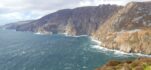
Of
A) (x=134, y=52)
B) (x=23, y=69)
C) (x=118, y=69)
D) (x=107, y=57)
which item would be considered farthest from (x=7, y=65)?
(x=118, y=69)

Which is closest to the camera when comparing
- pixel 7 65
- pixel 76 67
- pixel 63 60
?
pixel 76 67

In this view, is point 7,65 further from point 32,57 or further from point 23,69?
point 32,57

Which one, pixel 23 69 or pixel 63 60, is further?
pixel 63 60

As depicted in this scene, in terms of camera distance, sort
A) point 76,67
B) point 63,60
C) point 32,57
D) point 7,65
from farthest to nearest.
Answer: point 32,57, point 63,60, point 7,65, point 76,67

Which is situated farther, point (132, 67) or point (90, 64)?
point (90, 64)

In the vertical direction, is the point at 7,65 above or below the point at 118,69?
below

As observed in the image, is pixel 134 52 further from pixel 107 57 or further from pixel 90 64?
pixel 90 64

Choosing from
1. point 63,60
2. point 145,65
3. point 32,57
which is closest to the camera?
point 145,65

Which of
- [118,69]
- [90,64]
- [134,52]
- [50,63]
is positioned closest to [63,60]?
[50,63]

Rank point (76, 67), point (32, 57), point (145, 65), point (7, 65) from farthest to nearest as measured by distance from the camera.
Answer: point (32, 57), point (7, 65), point (76, 67), point (145, 65)
